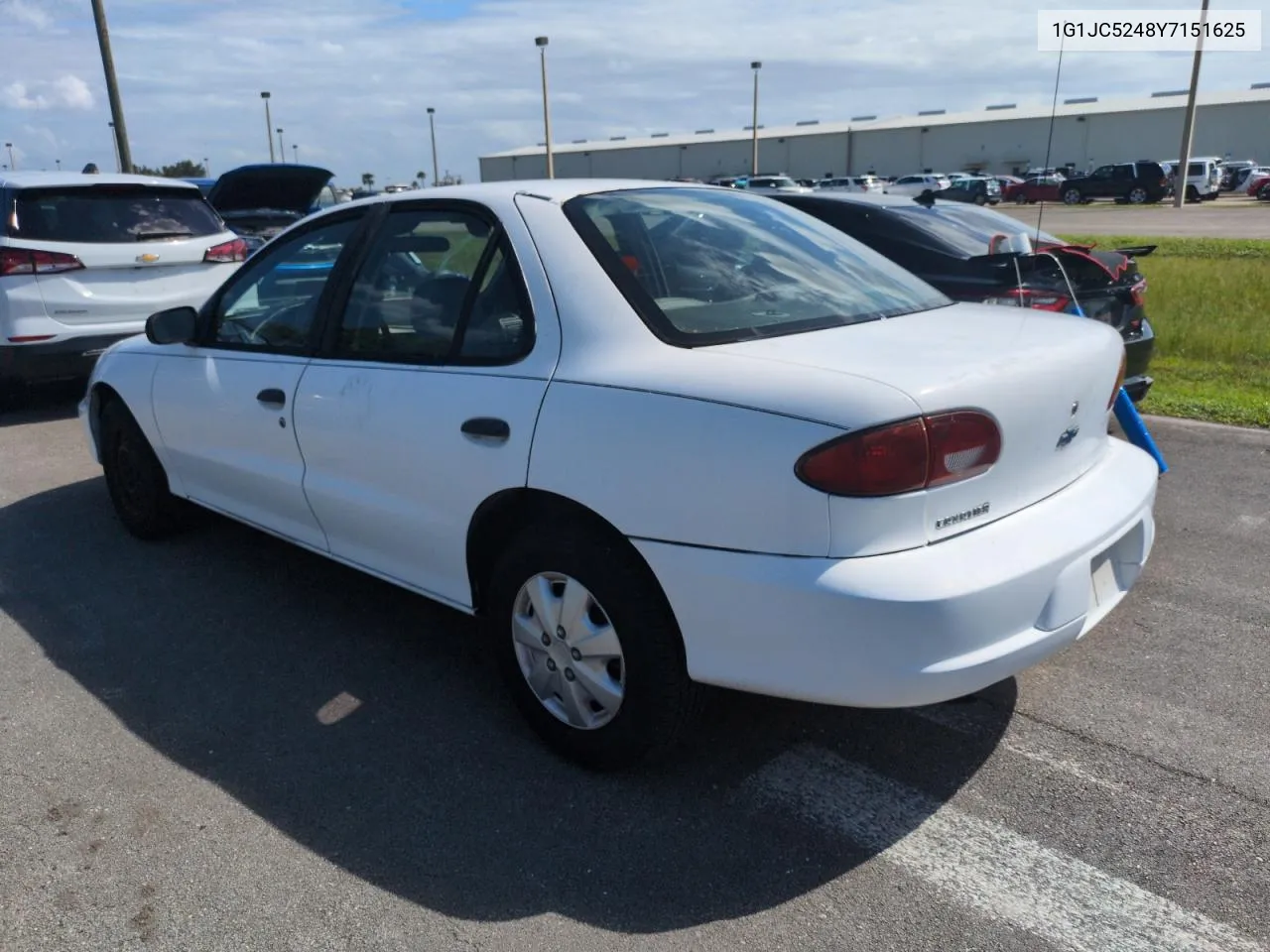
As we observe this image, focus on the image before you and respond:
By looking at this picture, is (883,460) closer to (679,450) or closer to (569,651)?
(679,450)

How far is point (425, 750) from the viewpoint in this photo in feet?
10.4

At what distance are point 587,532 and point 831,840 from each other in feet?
3.31

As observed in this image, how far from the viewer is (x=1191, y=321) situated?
962 centimetres

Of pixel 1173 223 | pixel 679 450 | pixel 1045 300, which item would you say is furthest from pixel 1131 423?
pixel 1173 223

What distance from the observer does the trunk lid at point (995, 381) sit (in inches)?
97.0

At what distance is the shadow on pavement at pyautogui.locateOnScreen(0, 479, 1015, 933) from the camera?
2582mm

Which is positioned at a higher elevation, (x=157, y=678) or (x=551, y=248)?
(x=551, y=248)

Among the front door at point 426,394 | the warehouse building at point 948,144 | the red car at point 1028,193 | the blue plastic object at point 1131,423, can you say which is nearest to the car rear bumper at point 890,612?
the front door at point 426,394

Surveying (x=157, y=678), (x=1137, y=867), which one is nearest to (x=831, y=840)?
(x=1137, y=867)

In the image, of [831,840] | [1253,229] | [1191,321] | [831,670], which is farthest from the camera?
[1253,229]

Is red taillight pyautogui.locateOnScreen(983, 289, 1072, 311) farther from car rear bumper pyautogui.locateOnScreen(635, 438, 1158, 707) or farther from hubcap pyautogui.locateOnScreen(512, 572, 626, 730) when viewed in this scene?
hubcap pyautogui.locateOnScreen(512, 572, 626, 730)

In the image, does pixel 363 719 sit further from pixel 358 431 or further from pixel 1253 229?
pixel 1253 229

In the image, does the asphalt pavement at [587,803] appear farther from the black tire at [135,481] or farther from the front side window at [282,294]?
the front side window at [282,294]

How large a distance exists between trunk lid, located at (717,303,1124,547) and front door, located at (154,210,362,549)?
5.99 feet
